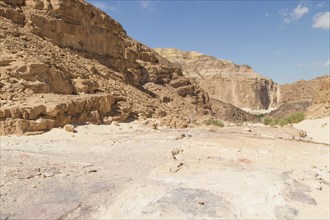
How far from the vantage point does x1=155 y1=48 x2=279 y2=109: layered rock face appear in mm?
76188

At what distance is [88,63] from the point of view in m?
22.4

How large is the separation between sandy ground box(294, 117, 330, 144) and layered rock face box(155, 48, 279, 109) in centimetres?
5711

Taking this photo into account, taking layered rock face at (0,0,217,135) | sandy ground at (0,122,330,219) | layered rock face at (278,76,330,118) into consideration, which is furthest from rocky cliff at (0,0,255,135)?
layered rock face at (278,76,330,118)

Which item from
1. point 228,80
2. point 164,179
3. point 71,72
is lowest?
point 164,179

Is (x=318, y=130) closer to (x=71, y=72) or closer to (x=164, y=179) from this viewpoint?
(x=164, y=179)

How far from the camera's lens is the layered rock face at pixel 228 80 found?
76.2m

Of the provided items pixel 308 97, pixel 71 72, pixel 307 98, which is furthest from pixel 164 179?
pixel 308 97

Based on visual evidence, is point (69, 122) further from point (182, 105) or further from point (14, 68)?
point (182, 105)

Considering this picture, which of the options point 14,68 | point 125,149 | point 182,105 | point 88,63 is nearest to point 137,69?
point 182,105

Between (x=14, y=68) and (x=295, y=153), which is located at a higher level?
(x=14, y=68)

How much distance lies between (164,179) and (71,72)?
12.7 metres

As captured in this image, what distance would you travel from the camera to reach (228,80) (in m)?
76.9

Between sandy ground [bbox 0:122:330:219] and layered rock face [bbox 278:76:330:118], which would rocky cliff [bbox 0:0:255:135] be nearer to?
sandy ground [bbox 0:122:330:219]

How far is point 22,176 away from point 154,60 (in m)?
31.6
